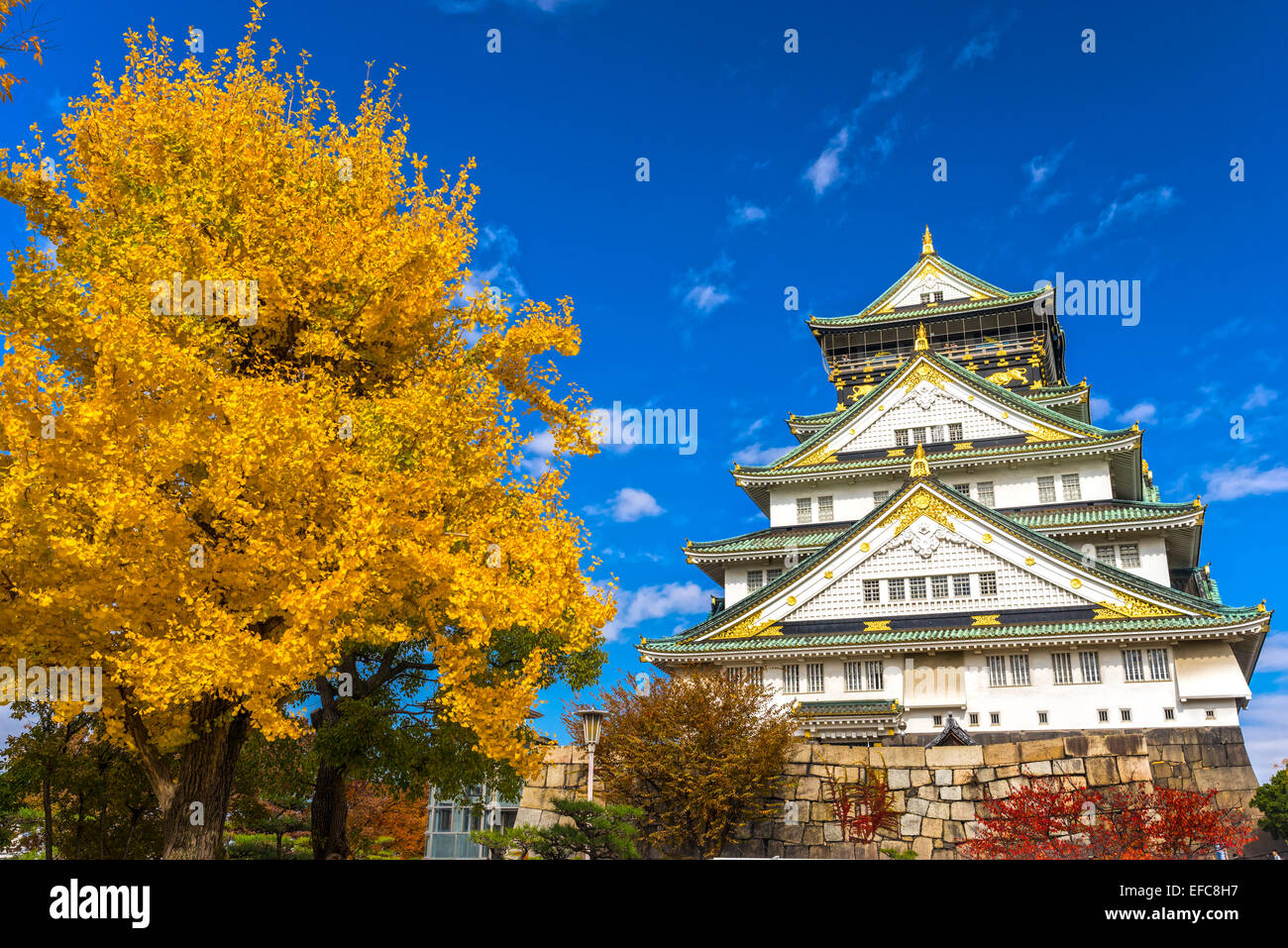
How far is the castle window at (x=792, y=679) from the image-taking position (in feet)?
99.2

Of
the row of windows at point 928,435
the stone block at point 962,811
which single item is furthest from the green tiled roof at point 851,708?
the row of windows at point 928,435

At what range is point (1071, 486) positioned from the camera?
34.9 meters

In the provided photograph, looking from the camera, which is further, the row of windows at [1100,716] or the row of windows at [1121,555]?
the row of windows at [1121,555]

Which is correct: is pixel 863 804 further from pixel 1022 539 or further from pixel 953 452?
pixel 953 452

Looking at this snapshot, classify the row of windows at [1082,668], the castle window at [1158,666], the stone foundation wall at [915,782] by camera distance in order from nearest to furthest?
the stone foundation wall at [915,782] → the castle window at [1158,666] → the row of windows at [1082,668]

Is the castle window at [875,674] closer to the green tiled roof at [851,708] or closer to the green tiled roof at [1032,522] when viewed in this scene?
the green tiled roof at [851,708]

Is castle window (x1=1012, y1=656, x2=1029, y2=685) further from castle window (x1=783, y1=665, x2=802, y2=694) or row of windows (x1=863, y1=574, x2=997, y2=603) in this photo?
castle window (x1=783, y1=665, x2=802, y2=694)

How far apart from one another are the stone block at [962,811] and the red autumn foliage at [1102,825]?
0.70 ft

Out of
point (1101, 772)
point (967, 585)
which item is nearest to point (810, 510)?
point (967, 585)

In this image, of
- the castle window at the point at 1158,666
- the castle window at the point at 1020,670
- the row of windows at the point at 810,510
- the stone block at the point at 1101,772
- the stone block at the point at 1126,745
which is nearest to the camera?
the stone block at the point at 1101,772

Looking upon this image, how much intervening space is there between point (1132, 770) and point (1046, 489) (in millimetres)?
22041

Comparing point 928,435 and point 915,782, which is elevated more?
point 928,435

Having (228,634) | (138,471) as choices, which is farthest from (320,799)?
(138,471)
